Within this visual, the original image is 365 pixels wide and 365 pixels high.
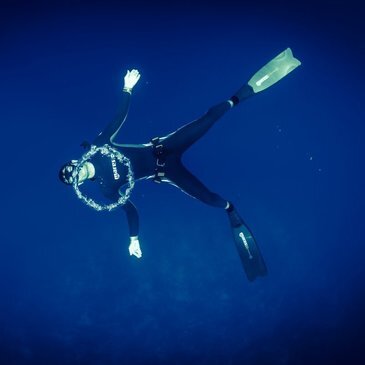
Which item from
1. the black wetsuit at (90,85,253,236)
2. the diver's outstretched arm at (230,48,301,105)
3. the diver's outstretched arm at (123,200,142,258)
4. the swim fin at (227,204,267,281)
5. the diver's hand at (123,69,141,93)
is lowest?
the swim fin at (227,204,267,281)

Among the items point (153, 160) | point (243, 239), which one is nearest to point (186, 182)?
point (153, 160)

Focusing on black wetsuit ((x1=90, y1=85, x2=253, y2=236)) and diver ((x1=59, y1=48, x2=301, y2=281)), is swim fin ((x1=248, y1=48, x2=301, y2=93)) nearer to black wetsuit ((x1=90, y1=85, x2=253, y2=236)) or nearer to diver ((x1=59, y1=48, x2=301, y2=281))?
diver ((x1=59, y1=48, x2=301, y2=281))

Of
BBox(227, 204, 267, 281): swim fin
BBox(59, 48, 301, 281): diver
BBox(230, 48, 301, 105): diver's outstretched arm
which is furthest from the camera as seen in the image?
BBox(227, 204, 267, 281): swim fin

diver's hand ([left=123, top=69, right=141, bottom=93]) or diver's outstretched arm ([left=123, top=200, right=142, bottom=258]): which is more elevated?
diver's hand ([left=123, top=69, right=141, bottom=93])

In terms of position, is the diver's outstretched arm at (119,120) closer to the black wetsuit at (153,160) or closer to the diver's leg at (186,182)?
the black wetsuit at (153,160)

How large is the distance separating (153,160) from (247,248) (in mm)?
2903

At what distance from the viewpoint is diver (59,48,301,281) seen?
16.6ft

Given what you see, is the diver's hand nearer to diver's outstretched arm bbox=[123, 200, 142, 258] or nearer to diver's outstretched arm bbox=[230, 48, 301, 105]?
diver's outstretched arm bbox=[230, 48, 301, 105]

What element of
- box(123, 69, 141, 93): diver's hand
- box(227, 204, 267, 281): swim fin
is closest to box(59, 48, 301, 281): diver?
box(123, 69, 141, 93): diver's hand

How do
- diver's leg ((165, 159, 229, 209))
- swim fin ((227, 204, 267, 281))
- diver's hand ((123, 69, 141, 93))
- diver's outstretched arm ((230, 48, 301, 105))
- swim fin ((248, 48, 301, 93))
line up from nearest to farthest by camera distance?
diver's hand ((123, 69, 141, 93)), diver's leg ((165, 159, 229, 209)), diver's outstretched arm ((230, 48, 301, 105)), swim fin ((248, 48, 301, 93)), swim fin ((227, 204, 267, 281))

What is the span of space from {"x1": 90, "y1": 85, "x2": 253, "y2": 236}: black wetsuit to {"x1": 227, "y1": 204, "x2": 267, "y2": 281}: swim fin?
980 mm

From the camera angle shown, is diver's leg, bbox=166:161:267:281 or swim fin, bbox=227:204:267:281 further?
swim fin, bbox=227:204:267:281

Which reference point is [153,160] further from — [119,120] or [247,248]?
[247,248]

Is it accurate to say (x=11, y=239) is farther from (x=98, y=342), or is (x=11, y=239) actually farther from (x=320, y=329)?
(x=320, y=329)
